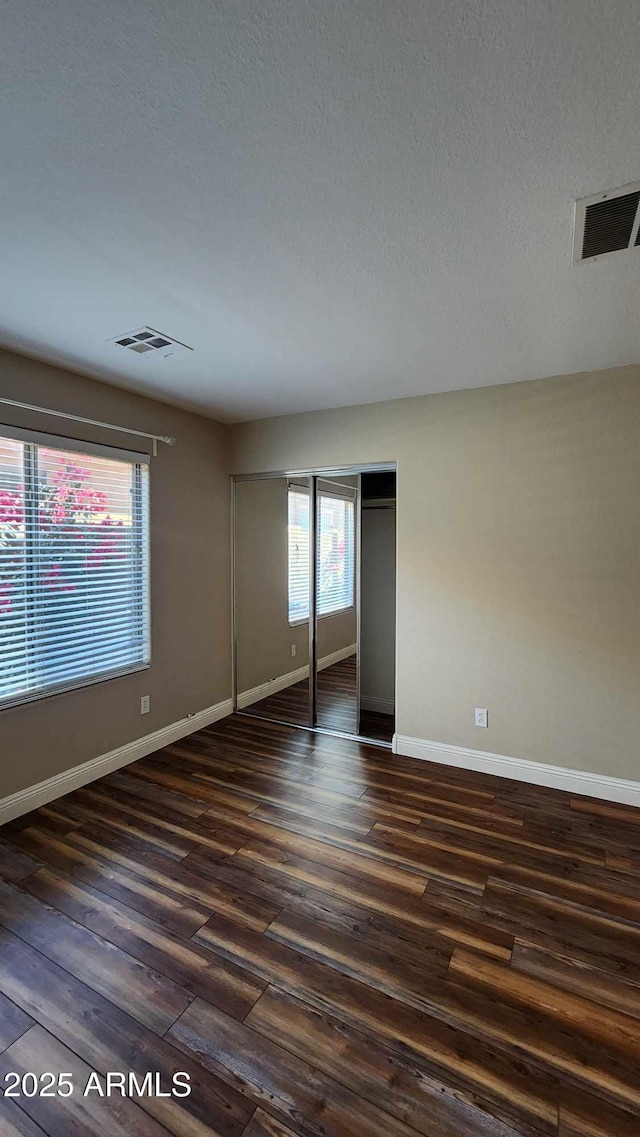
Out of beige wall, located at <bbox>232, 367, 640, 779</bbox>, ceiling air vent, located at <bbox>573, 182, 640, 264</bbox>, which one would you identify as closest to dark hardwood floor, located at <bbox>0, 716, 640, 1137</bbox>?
beige wall, located at <bbox>232, 367, 640, 779</bbox>

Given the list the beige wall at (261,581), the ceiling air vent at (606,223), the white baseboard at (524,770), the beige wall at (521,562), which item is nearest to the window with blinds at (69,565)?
the beige wall at (261,581)

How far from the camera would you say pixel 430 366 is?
2818 millimetres

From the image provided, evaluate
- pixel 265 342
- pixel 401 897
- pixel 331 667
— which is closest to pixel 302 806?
pixel 401 897

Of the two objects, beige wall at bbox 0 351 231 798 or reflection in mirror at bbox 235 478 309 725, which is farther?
reflection in mirror at bbox 235 478 309 725

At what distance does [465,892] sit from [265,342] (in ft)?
9.14

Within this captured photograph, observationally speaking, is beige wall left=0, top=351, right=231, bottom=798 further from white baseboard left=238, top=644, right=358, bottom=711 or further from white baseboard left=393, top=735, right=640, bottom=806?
white baseboard left=393, top=735, right=640, bottom=806

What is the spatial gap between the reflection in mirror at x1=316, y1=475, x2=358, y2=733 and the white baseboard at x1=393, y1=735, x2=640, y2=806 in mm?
587

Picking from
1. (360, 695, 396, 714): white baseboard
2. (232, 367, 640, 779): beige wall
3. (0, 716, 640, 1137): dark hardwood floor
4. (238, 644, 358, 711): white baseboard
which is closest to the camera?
(0, 716, 640, 1137): dark hardwood floor

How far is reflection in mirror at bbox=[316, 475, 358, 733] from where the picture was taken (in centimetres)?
384

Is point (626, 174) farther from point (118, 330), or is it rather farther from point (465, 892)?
point (465, 892)

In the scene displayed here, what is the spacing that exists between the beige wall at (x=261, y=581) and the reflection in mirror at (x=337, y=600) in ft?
1.31

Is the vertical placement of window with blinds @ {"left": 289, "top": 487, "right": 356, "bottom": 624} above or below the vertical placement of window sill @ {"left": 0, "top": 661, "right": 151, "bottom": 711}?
above

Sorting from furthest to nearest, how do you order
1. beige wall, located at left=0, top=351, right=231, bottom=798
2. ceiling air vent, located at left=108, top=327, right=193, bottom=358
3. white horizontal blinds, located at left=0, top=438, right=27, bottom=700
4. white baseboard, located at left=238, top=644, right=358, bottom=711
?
white baseboard, located at left=238, top=644, right=358, bottom=711 < beige wall, located at left=0, top=351, right=231, bottom=798 < white horizontal blinds, located at left=0, top=438, right=27, bottom=700 < ceiling air vent, located at left=108, top=327, right=193, bottom=358

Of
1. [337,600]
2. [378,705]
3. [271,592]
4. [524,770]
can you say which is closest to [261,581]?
[271,592]
